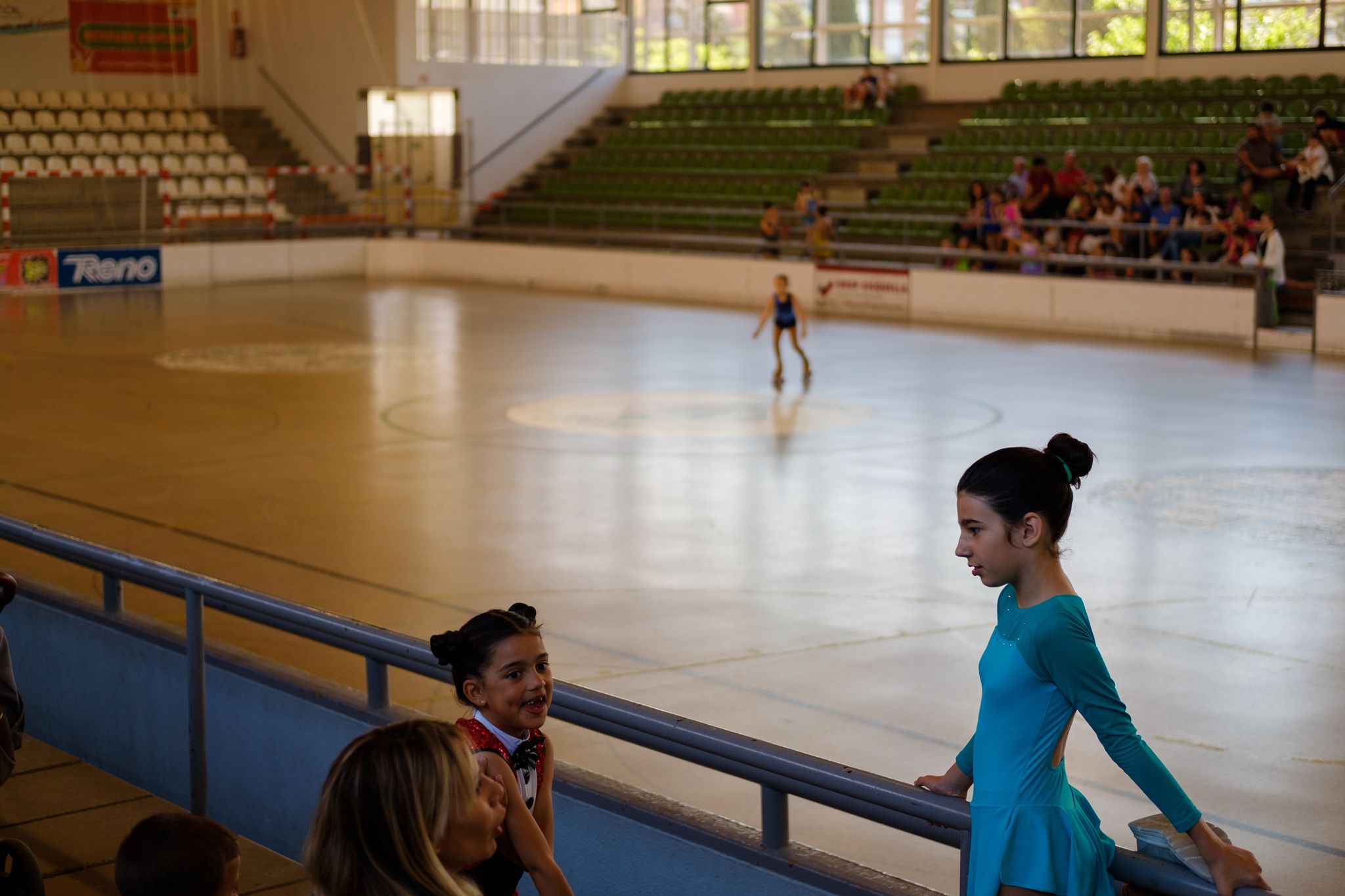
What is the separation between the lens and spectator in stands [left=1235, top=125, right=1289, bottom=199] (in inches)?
891

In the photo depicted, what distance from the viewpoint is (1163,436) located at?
13797 mm

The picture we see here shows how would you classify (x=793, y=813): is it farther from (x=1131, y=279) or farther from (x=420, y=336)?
(x=1131, y=279)

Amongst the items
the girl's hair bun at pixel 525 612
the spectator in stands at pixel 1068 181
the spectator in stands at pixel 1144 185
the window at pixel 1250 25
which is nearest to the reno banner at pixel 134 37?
the spectator in stands at pixel 1068 181

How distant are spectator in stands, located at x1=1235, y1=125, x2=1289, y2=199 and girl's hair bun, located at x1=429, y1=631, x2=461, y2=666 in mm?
21510

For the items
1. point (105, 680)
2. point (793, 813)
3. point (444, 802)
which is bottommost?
point (793, 813)

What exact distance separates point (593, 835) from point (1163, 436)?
10.7m

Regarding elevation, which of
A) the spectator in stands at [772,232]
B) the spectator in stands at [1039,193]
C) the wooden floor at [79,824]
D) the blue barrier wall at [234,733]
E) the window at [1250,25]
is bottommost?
the wooden floor at [79,824]

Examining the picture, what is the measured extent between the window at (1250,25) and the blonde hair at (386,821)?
88.7 ft

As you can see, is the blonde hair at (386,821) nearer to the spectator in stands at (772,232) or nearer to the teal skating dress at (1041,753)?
the teal skating dress at (1041,753)

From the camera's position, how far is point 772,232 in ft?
88.8

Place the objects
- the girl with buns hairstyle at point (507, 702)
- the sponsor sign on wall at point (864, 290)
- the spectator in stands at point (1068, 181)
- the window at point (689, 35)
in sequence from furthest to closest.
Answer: the window at point (689, 35)
the sponsor sign on wall at point (864, 290)
the spectator in stands at point (1068, 181)
the girl with buns hairstyle at point (507, 702)

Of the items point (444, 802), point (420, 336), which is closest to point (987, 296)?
point (420, 336)

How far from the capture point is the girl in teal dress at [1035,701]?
2.87 m

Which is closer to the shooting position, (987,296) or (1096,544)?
(1096,544)
